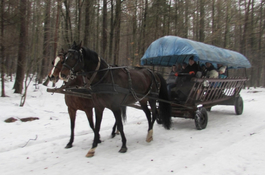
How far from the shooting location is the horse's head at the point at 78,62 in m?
3.65

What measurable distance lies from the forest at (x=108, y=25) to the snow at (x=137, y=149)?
12.6ft

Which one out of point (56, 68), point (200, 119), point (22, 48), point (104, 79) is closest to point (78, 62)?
point (56, 68)

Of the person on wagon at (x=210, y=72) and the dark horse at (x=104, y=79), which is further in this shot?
the person on wagon at (x=210, y=72)

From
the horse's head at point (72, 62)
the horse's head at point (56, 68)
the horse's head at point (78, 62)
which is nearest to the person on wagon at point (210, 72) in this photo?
the horse's head at point (78, 62)

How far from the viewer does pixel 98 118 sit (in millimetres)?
4172

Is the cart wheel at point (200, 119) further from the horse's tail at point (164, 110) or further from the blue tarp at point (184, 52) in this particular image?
the blue tarp at point (184, 52)

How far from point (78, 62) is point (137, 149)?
87.3 inches

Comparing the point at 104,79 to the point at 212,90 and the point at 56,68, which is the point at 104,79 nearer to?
the point at 56,68

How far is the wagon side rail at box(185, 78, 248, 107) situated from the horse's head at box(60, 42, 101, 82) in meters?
3.03

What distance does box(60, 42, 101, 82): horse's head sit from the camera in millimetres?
3654

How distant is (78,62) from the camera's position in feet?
12.3

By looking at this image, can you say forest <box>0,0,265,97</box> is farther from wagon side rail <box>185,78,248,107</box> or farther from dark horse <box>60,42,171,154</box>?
dark horse <box>60,42,171,154</box>

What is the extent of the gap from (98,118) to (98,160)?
880 mm

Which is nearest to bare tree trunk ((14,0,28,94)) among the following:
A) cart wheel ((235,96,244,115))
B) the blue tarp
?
the blue tarp
